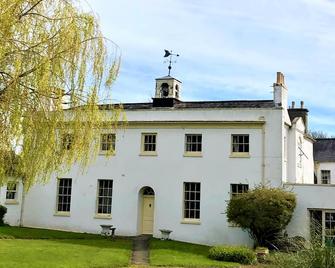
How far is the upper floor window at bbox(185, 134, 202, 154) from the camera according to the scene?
27844 mm

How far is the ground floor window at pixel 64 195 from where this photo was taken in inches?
1168

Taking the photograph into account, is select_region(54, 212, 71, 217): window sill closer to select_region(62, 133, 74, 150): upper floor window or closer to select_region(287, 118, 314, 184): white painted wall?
select_region(287, 118, 314, 184): white painted wall

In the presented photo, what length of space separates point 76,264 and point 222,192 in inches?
437

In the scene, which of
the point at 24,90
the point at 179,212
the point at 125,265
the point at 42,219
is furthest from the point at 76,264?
the point at 42,219

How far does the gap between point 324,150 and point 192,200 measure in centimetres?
2206

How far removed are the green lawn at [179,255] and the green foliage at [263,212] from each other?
2.42 meters

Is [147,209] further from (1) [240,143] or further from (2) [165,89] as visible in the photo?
(2) [165,89]

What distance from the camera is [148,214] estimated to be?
2838 centimetres

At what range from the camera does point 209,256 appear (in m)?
21.8

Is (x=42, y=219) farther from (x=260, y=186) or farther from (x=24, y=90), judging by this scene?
(x=24, y=90)

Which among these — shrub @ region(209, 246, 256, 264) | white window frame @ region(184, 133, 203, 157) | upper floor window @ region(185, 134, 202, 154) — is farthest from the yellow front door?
shrub @ region(209, 246, 256, 264)

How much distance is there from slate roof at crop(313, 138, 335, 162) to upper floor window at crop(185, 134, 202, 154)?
20.3 m

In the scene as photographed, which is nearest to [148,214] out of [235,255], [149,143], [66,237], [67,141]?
[149,143]

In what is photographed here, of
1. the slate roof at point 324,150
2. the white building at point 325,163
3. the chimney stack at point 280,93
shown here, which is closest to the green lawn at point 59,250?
the chimney stack at point 280,93
